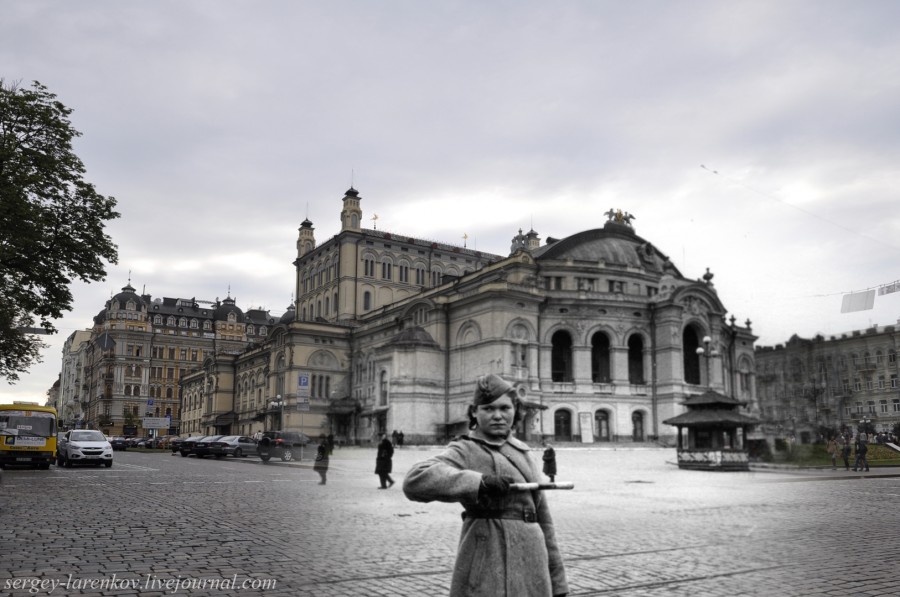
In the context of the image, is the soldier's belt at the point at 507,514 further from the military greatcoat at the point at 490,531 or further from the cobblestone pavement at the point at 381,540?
the cobblestone pavement at the point at 381,540

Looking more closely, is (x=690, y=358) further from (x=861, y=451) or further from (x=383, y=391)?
(x=861, y=451)

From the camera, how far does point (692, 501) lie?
1906cm

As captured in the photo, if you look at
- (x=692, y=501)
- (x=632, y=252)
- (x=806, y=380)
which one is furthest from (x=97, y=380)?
(x=806, y=380)

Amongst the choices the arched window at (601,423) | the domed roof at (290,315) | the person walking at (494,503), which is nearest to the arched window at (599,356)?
the arched window at (601,423)

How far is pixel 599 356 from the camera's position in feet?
207

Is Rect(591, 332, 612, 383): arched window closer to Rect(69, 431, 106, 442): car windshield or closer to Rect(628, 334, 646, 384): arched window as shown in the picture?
Rect(628, 334, 646, 384): arched window

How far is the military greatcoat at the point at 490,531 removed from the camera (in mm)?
3814

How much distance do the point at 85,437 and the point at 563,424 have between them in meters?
35.3

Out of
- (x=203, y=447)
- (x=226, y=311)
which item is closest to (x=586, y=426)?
(x=203, y=447)

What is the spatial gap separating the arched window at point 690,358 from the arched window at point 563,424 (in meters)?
12.3

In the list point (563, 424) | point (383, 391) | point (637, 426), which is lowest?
point (637, 426)

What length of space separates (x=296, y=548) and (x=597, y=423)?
165 ft

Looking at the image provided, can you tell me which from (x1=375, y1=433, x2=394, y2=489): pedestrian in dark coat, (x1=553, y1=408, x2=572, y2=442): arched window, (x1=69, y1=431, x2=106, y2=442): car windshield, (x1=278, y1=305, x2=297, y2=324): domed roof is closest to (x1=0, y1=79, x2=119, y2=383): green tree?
(x1=69, y1=431, x2=106, y2=442): car windshield

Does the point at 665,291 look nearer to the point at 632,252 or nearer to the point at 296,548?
the point at 632,252
